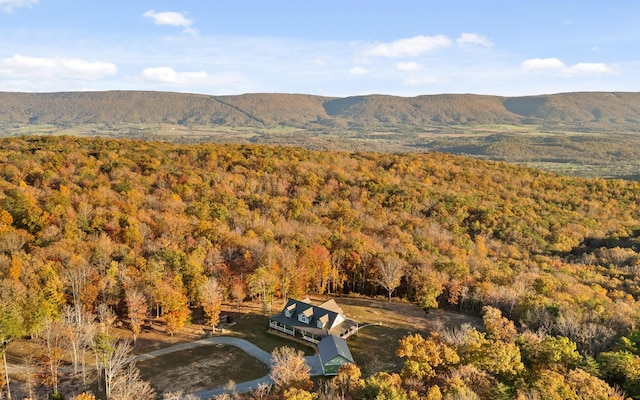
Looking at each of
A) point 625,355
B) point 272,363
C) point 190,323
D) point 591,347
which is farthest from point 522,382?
point 190,323

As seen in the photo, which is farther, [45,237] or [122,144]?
[122,144]

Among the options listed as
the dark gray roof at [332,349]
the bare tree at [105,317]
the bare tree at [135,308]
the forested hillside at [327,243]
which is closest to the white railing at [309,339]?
the dark gray roof at [332,349]

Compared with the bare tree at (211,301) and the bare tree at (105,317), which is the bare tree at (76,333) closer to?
the bare tree at (105,317)

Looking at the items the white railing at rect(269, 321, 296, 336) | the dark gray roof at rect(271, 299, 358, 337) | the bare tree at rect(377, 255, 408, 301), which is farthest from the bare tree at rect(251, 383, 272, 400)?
the bare tree at rect(377, 255, 408, 301)

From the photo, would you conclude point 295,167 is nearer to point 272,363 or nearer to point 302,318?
point 302,318

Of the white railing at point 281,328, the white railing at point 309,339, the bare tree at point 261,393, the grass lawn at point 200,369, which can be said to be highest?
the bare tree at point 261,393
